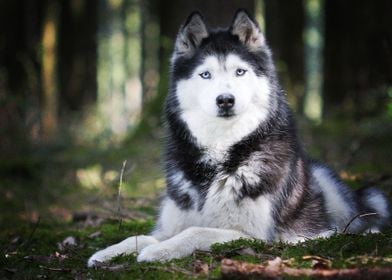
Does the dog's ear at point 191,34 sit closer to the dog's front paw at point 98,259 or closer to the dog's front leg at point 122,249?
the dog's front leg at point 122,249

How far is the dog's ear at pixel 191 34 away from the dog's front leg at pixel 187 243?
1.65 meters

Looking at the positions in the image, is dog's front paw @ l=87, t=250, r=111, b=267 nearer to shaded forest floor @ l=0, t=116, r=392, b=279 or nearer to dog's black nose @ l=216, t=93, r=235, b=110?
shaded forest floor @ l=0, t=116, r=392, b=279

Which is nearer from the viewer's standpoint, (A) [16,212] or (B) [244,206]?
(B) [244,206]

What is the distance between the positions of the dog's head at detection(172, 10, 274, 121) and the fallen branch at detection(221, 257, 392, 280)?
5.07 feet

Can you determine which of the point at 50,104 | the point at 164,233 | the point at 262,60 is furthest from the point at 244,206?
the point at 50,104

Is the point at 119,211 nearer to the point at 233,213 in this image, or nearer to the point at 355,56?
the point at 233,213

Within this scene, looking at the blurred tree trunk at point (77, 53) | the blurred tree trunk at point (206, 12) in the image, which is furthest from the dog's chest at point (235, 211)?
the blurred tree trunk at point (77, 53)

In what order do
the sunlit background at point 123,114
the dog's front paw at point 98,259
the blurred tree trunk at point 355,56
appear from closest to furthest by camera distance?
the dog's front paw at point 98,259
the sunlit background at point 123,114
the blurred tree trunk at point 355,56

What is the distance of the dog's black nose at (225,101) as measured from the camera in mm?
4609

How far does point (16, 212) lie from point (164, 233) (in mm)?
4089

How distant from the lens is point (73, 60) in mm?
19203

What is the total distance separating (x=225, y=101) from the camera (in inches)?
182

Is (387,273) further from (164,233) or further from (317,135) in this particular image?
(317,135)

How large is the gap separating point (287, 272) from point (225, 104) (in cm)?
161
